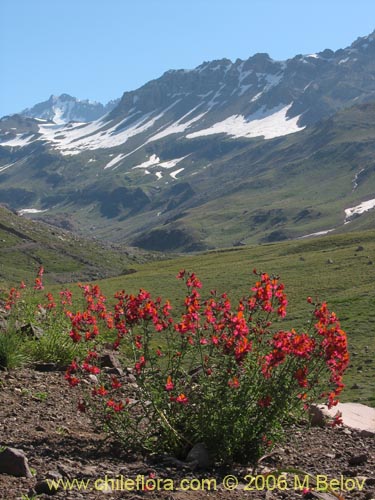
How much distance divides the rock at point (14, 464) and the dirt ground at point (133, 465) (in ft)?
0.44

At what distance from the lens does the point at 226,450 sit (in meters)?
8.36

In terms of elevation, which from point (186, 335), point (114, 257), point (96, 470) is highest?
point (186, 335)

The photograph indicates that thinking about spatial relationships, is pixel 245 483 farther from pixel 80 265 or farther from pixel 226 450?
pixel 80 265

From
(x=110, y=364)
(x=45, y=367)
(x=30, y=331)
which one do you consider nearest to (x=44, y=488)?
(x=45, y=367)

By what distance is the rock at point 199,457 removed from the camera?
8.35 meters

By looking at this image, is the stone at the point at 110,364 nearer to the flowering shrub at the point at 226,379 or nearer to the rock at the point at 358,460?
the flowering shrub at the point at 226,379

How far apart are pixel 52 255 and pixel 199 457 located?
129814mm

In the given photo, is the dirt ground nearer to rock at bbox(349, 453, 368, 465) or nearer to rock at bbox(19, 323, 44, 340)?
rock at bbox(349, 453, 368, 465)

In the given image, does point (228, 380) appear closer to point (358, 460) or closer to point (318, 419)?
point (358, 460)

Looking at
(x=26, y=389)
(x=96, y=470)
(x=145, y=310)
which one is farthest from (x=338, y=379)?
(x=26, y=389)

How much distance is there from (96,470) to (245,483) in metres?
1.96

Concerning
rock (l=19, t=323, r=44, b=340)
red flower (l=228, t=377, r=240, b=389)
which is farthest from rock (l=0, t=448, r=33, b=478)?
rock (l=19, t=323, r=44, b=340)

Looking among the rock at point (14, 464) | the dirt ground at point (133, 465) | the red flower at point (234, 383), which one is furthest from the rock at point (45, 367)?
the red flower at point (234, 383)

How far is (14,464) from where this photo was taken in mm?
7480
